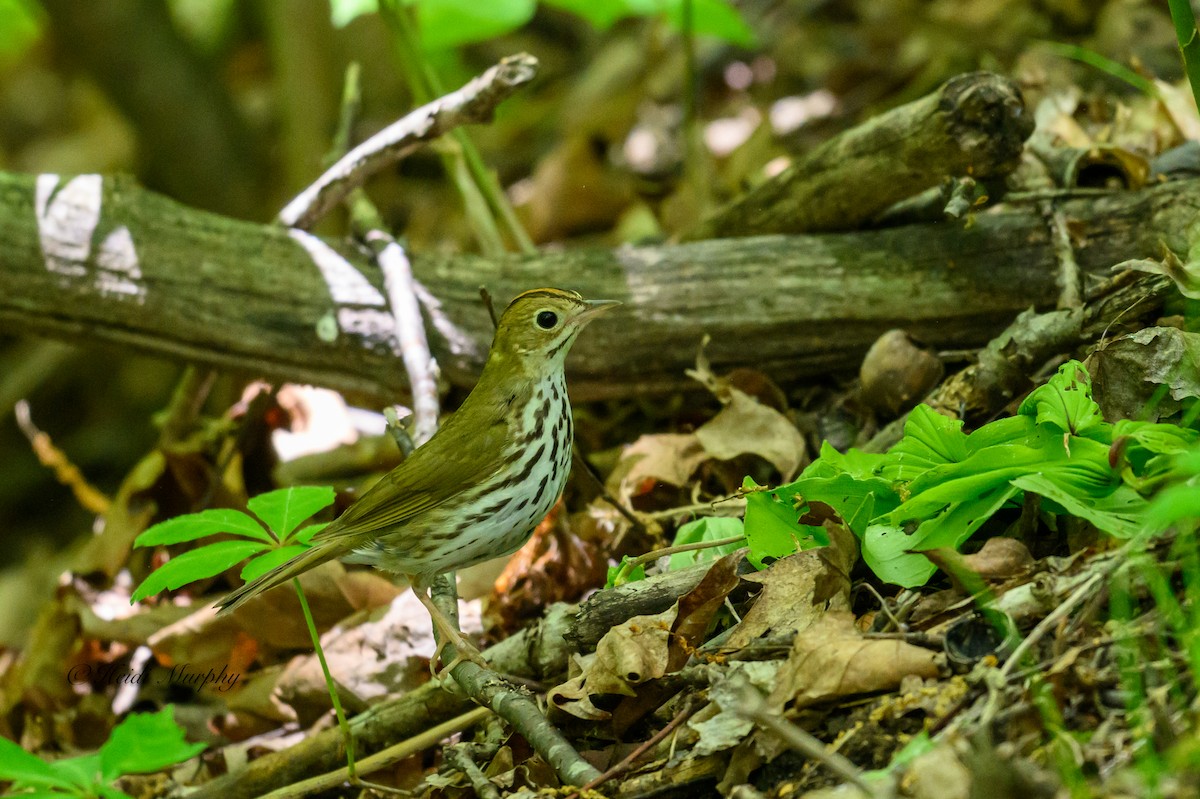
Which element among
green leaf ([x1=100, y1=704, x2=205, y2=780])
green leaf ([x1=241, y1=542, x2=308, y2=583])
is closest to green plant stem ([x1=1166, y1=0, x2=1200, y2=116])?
green leaf ([x1=241, y1=542, x2=308, y2=583])

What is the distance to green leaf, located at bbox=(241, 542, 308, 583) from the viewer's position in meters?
2.49

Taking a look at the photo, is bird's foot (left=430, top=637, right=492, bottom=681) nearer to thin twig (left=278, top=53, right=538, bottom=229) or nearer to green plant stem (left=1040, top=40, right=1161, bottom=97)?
thin twig (left=278, top=53, right=538, bottom=229)

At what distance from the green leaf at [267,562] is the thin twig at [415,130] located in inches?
57.8

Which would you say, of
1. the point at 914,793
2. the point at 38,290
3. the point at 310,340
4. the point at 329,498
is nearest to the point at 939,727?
the point at 914,793

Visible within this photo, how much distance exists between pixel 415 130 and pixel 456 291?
54 cm

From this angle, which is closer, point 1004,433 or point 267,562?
point 1004,433

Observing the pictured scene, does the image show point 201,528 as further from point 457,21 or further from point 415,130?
point 457,21

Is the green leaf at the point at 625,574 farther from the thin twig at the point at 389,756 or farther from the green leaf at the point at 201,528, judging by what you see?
the green leaf at the point at 201,528

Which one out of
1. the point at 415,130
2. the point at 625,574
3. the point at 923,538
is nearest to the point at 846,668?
the point at 923,538

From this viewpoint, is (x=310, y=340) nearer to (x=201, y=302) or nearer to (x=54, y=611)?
(x=201, y=302)

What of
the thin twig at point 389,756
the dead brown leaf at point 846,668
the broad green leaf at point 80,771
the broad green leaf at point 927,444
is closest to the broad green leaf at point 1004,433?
the broad green leaf at point 927,444

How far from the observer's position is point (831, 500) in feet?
7.52
